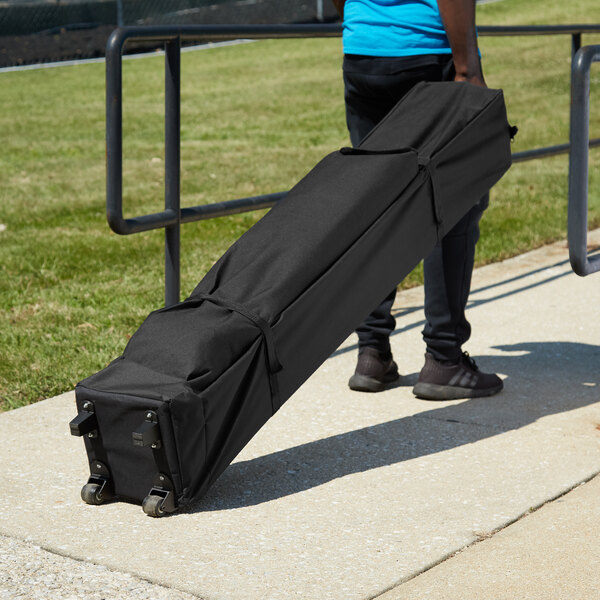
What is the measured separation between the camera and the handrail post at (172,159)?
141 inches

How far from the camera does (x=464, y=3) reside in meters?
3.25

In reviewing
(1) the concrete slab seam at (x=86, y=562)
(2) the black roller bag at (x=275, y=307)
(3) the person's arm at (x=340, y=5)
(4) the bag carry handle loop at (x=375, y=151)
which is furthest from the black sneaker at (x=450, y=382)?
(1) the concrete slab seam at (x=86, y=562)

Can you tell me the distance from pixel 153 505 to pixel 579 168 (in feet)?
5.31

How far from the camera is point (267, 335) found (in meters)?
2.74

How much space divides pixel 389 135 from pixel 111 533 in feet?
4.47

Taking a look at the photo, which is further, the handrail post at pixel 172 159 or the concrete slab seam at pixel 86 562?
the handrail post at pixel 172 159

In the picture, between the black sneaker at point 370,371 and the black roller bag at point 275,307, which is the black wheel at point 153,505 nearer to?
the black roller bag at point 275,307

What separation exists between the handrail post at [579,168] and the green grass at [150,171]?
1.76 metres

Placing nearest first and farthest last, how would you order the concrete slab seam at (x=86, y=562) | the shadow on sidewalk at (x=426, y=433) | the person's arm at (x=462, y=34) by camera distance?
the concrete slab seam at (x=86, y=562)
the shadow on sidewalk at (x=426, y=433)
the person's arm at (x=462, y=34)

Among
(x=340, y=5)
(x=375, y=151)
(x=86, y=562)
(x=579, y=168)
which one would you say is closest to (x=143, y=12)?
(x=340, y=5)

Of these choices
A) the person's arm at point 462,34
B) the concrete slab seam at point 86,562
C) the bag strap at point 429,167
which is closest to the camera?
the concrete slab seam at point 86,562

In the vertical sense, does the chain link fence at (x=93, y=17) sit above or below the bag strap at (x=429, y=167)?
below

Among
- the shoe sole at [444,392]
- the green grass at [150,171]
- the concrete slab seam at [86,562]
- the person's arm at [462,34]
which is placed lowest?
the green grass at [150,171]

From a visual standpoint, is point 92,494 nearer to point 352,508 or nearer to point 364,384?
point 352,508
